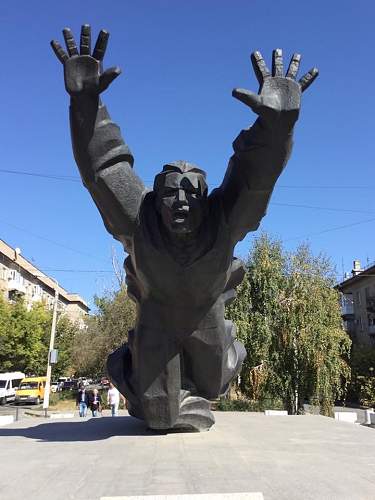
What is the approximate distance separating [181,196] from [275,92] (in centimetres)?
164

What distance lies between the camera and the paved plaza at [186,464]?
4266 mm

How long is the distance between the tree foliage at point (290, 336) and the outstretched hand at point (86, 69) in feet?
48.8

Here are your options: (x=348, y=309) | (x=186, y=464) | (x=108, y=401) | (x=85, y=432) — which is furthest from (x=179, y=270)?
(x=348, y=309)

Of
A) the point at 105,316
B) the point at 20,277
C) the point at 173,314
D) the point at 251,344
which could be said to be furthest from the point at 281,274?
the point at 20,277

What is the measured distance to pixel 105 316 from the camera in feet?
95.5

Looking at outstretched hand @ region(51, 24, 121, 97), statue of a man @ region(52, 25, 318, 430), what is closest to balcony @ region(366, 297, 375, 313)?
statue of a man @ region(52, 25, 318, 430)

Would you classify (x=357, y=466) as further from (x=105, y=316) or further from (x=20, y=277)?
(x=20, y=277)

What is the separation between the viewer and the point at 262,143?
5.70 meters

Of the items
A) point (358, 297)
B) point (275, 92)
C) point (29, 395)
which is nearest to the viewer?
point (275, 92)

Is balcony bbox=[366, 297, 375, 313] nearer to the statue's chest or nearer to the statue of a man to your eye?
the statue of a man

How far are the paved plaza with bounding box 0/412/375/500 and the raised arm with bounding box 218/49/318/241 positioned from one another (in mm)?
2805

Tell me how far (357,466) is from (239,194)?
3349 mm

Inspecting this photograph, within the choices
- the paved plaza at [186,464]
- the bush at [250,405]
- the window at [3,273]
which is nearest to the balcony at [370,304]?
the bush at [250,405]

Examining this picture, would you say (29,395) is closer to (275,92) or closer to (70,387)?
(70,387)
